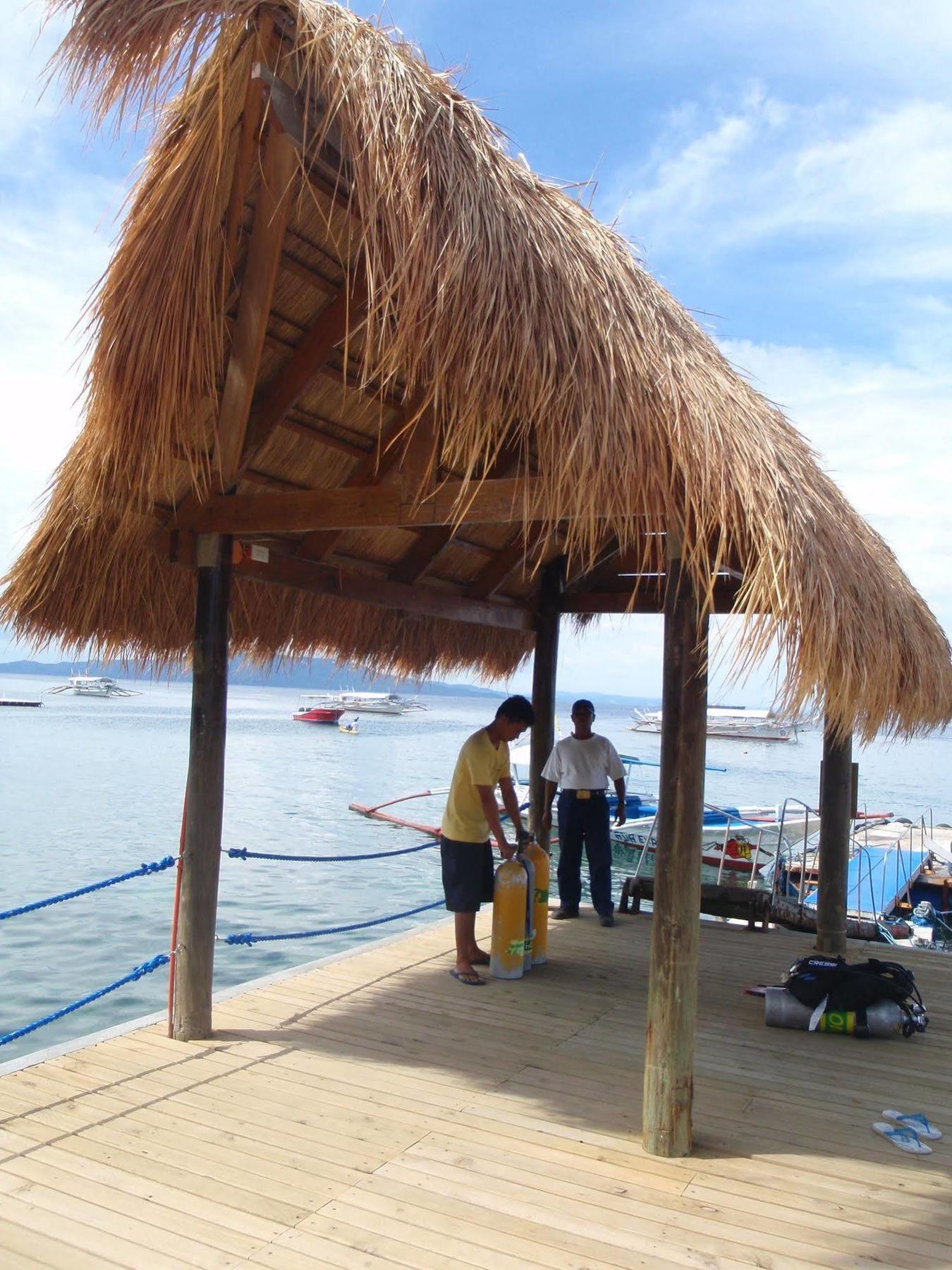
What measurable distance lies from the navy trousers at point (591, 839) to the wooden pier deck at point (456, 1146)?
4.56 feet

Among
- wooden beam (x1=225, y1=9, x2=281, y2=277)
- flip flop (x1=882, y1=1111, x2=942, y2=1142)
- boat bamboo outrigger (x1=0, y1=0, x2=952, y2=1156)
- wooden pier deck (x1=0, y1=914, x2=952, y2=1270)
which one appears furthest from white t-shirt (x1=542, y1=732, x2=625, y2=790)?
wooden beam (x1=225, y1=9, x2=281, y2=277)

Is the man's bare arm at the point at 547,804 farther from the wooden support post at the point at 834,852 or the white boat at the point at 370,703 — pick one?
the white boat at the point at 370,703

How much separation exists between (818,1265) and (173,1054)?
2423mm

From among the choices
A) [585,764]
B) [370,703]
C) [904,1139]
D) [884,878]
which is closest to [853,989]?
[904,1139]

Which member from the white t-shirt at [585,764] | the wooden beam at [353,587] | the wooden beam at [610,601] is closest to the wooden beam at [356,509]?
the wooden beam at [353,587]

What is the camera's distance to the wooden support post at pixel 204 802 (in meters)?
4.00

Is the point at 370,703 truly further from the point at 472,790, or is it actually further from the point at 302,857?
the point at 472,790

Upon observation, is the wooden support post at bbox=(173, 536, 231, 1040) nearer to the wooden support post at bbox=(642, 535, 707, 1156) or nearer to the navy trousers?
the wooden support post at bbox=(642, 535, 707, 1156)

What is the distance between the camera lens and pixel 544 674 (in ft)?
22.1

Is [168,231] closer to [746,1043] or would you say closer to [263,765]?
[746,1043]

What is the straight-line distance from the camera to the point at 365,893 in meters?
12.9

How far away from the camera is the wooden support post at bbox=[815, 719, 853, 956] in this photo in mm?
5961

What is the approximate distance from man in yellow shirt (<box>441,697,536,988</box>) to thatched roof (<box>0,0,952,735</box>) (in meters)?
1.29

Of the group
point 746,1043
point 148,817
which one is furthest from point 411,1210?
point 148,817
